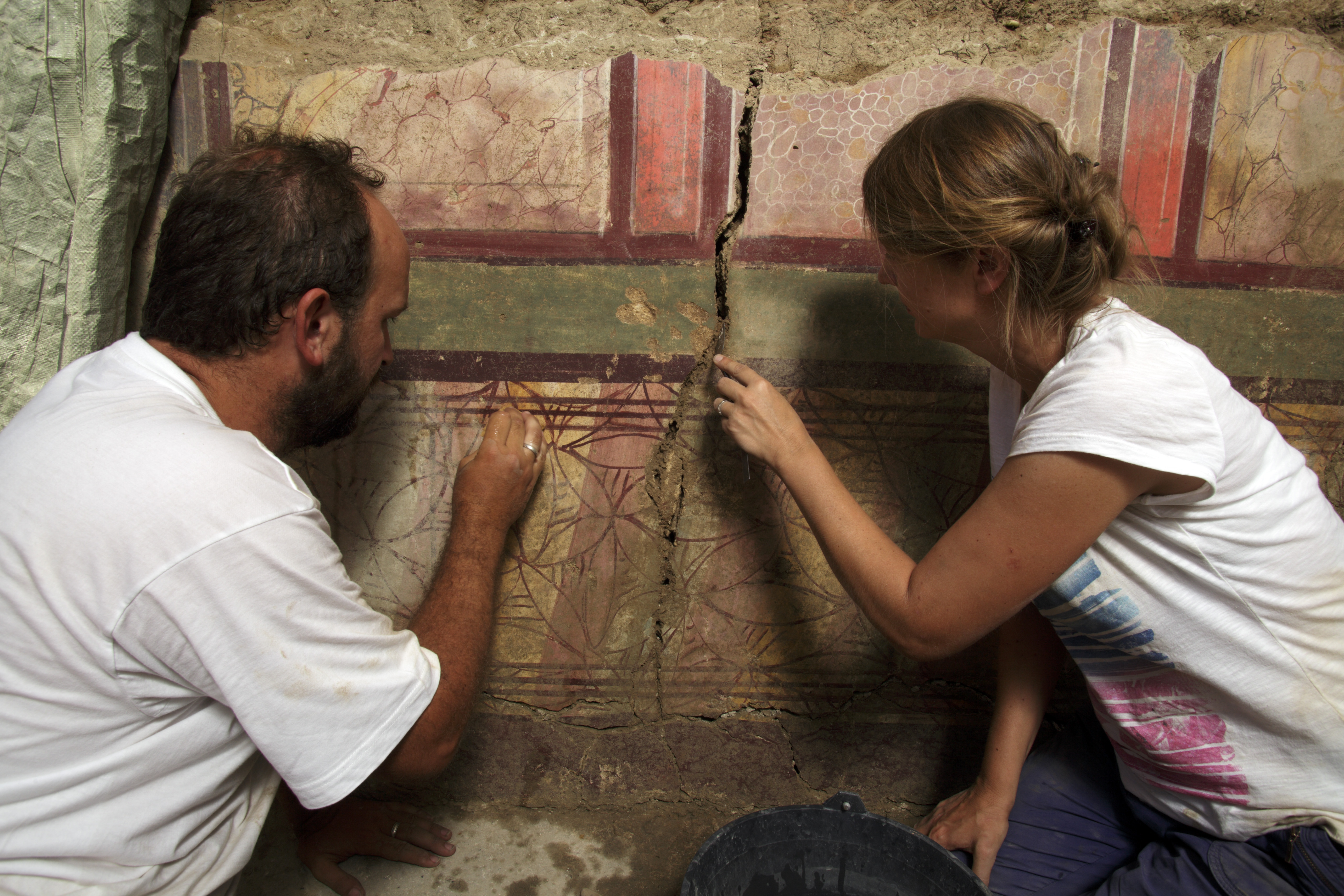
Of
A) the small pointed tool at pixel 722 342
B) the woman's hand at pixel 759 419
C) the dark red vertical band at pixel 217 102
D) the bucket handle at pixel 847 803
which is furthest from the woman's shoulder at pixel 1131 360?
the dark red vertical band at pixel 217 102

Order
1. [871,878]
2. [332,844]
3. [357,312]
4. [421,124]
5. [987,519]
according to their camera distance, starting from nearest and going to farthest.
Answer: [987,519] → [357,312] → [871,878] → [421,124] → [332,844]

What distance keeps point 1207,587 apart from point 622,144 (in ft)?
4.36

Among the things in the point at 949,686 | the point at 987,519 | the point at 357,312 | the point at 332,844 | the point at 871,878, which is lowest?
the point at 332,844

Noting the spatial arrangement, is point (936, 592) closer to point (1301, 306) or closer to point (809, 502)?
point (809, 502)

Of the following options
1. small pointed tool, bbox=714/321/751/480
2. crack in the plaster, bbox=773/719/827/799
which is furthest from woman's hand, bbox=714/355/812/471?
crack in the plaster, bbox=773/719/827/799

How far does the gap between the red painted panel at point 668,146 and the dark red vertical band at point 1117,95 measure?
85cm

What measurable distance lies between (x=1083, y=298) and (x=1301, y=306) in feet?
2.93

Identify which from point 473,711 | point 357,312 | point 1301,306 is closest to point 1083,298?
point 1301,306

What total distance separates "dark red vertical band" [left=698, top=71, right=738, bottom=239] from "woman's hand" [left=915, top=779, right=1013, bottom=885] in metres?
1.31

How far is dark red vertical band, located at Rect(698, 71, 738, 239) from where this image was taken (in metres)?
1.43

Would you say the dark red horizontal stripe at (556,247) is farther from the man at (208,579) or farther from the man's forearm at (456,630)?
the man's forearm at (456,630)

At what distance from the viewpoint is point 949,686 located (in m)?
1.69

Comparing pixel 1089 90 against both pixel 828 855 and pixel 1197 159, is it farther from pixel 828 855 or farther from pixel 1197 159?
pixel 828 855

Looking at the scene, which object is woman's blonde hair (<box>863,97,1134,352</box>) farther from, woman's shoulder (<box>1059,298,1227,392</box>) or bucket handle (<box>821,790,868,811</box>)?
bucket handle (<box>821,790,868,811</box>)
